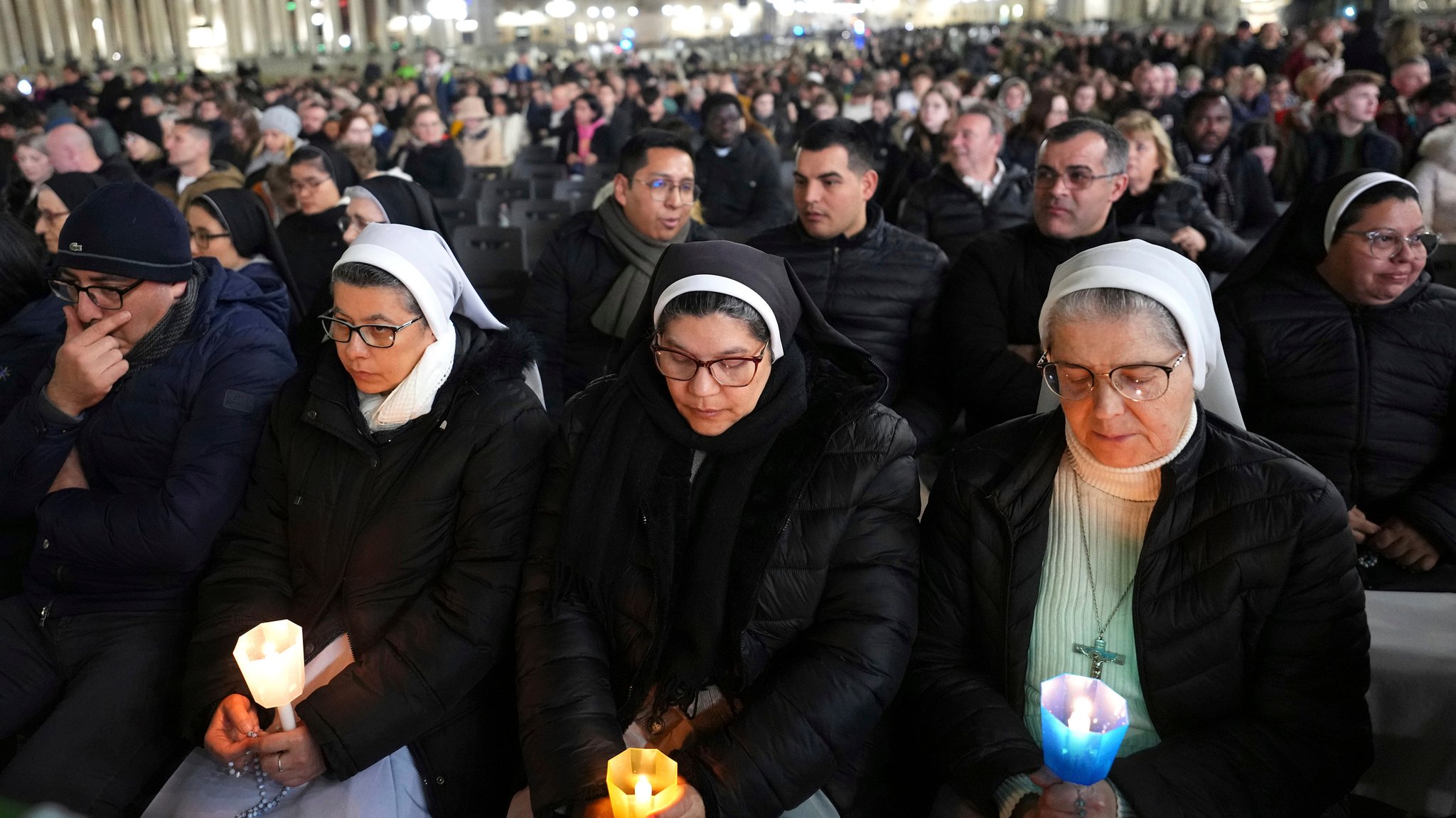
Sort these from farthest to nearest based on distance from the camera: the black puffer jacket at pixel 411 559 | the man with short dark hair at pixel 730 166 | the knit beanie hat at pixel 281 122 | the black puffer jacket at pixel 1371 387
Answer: the man with short dark hair at pixel 730 166 < the knit beanie hat at pixel 281 122 < the black puffer jacket at pixel 1371 387 < the black puffer jacket at pixel 411 559

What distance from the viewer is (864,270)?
3.65 meters

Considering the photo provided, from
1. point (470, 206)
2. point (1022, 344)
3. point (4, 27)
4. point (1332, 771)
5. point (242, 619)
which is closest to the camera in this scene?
point (1332, 771)

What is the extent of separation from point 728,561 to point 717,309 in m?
0.50

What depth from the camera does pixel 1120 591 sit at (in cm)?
198

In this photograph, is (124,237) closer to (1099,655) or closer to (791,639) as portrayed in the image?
(791,639)

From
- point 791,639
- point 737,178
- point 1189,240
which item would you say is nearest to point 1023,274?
point 1189,240

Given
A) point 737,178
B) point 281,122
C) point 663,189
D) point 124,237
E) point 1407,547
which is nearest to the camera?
point 124,237

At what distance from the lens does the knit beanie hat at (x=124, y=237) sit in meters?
2.43

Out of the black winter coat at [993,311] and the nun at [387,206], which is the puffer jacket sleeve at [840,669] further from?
the nun at [387,206]

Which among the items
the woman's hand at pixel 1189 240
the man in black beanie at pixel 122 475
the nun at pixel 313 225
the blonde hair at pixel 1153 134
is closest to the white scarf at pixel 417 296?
the man in black beanie at pixel 122 475

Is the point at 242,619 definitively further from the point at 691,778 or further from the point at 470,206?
the point at 470,206

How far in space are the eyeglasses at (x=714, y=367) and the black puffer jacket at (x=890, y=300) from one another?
63.4 inches

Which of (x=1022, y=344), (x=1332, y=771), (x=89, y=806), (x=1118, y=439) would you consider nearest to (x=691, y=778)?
(x=1118, y=439)

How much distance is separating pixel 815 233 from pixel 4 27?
47.4 meters
